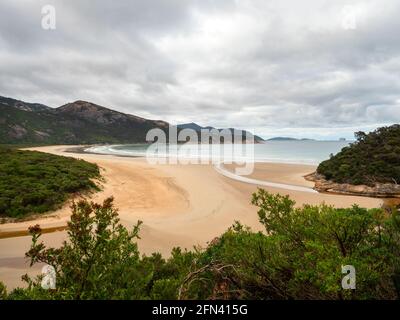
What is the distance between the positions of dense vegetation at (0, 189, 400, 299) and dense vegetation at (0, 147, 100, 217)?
1340cm

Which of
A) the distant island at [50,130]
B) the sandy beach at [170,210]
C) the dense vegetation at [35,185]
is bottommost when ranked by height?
the sandy beach at [170,210]

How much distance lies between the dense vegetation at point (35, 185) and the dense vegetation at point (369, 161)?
2203 centimetres

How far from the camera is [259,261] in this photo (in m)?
5.12

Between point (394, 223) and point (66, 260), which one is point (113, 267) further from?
point (394, 223)

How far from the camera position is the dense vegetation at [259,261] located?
386cm

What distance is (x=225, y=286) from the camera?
5.22m

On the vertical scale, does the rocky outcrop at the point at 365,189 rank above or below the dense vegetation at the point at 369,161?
below

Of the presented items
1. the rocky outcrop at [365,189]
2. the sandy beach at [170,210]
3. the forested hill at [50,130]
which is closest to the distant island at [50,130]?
the forested hill at [50,130]

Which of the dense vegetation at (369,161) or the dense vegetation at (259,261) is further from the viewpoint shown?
the dense vegetation at (369,161)

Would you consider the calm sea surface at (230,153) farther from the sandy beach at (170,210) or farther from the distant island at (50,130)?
the distant island at (50,130)

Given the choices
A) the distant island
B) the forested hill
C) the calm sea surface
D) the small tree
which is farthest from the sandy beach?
the forested hill

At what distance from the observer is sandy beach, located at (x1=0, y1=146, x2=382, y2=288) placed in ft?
41.0
